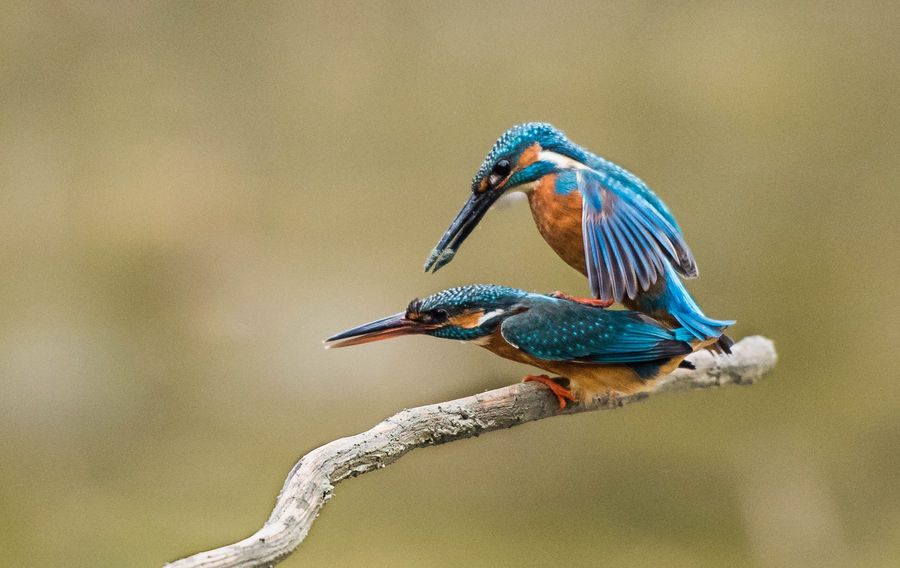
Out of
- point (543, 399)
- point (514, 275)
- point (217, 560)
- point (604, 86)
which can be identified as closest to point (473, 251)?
point (514, 275)

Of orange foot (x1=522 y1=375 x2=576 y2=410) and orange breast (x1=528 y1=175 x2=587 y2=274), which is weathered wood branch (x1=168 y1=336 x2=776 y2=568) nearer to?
orange foot (x1=522 y1=375 x2=576 y2=410)

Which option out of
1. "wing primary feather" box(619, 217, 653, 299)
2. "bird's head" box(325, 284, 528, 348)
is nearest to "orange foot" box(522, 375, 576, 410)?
"bird's head" box(325, 284, 528, 348)

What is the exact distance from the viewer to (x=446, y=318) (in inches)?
50.0

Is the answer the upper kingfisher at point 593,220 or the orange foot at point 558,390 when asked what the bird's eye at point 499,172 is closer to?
the upper kingfisher at point 593,220

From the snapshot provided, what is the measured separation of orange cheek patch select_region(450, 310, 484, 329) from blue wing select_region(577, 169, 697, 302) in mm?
172

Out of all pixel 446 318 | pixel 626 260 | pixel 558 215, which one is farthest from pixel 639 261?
pixel 446 318

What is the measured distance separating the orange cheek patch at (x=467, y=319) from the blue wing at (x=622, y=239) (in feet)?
0.56

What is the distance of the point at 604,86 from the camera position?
3326mm

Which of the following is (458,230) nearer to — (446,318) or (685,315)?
(446,318)

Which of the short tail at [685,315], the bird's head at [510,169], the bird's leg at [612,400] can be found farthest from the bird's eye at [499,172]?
the bird's leg at [612,400]

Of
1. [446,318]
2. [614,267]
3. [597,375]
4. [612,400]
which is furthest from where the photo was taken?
[612,400]

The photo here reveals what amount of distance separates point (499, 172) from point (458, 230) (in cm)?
10

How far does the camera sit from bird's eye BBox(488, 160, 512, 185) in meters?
1.23

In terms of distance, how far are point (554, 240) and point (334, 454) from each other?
15.2 inches
